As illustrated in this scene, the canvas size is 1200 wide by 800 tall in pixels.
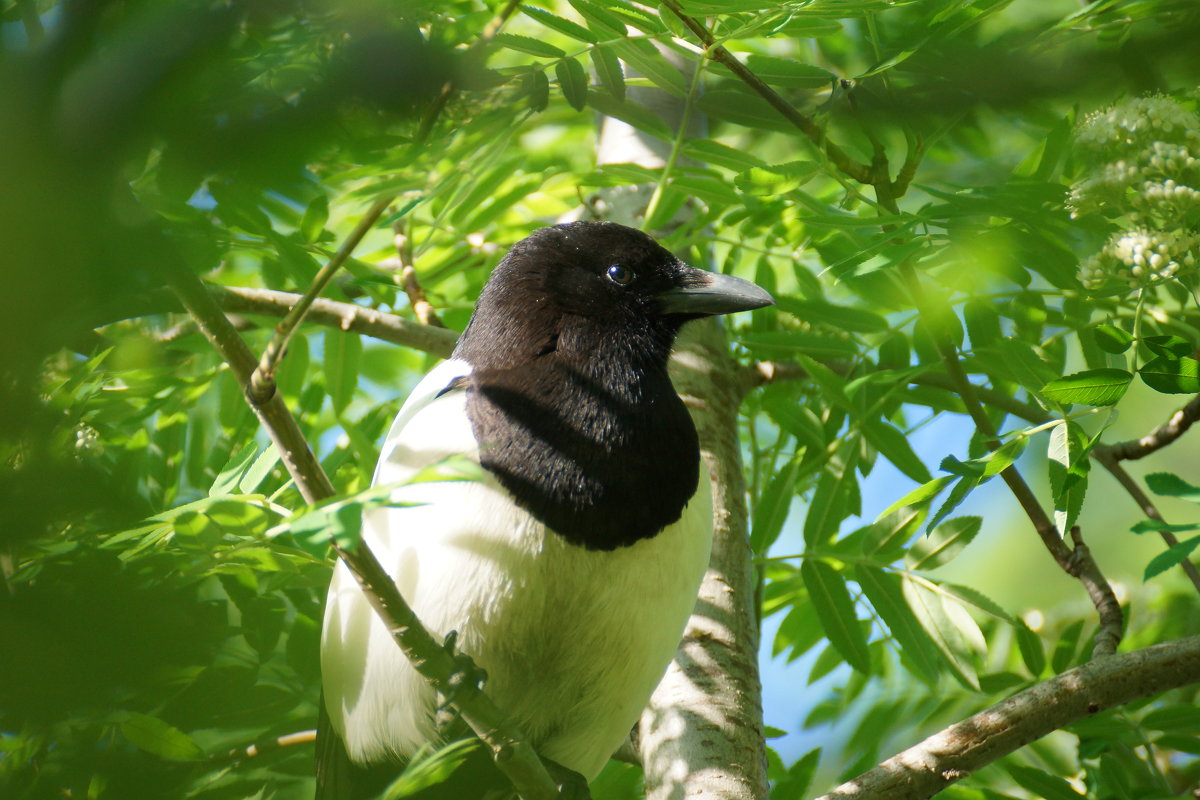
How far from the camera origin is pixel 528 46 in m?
2.62

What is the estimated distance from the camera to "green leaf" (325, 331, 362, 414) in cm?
350

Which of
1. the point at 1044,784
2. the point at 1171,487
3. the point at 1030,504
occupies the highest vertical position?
the point at 1171,487

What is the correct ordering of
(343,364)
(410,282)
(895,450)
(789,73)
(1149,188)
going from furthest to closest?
(410,282)
(343,364)
(895,450)
(789,73)
(1149,188)

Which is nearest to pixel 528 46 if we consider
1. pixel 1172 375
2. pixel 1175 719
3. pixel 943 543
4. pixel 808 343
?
pixel 808 343

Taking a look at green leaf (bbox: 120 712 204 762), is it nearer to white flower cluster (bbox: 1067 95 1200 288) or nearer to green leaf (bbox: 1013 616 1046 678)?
white flower cluster (bbox: 1067 95 1200 288)

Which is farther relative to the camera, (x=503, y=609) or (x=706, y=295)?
(x=706, y=295)

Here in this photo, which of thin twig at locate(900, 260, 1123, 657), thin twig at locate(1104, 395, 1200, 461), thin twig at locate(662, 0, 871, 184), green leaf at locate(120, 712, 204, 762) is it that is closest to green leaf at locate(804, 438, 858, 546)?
thin twig at locate(900, 260, 1123, 657)

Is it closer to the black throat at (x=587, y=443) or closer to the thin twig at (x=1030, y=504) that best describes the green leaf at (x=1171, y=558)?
the thin twig at (x=1030, y=504)

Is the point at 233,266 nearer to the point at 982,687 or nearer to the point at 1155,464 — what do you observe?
the point at 982,687

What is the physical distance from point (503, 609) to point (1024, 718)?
1.17 metres

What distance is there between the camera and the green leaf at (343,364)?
11.5 ft

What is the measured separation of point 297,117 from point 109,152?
135 mm

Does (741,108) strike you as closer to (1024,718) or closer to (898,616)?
(898,616)

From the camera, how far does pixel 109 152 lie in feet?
2.47
